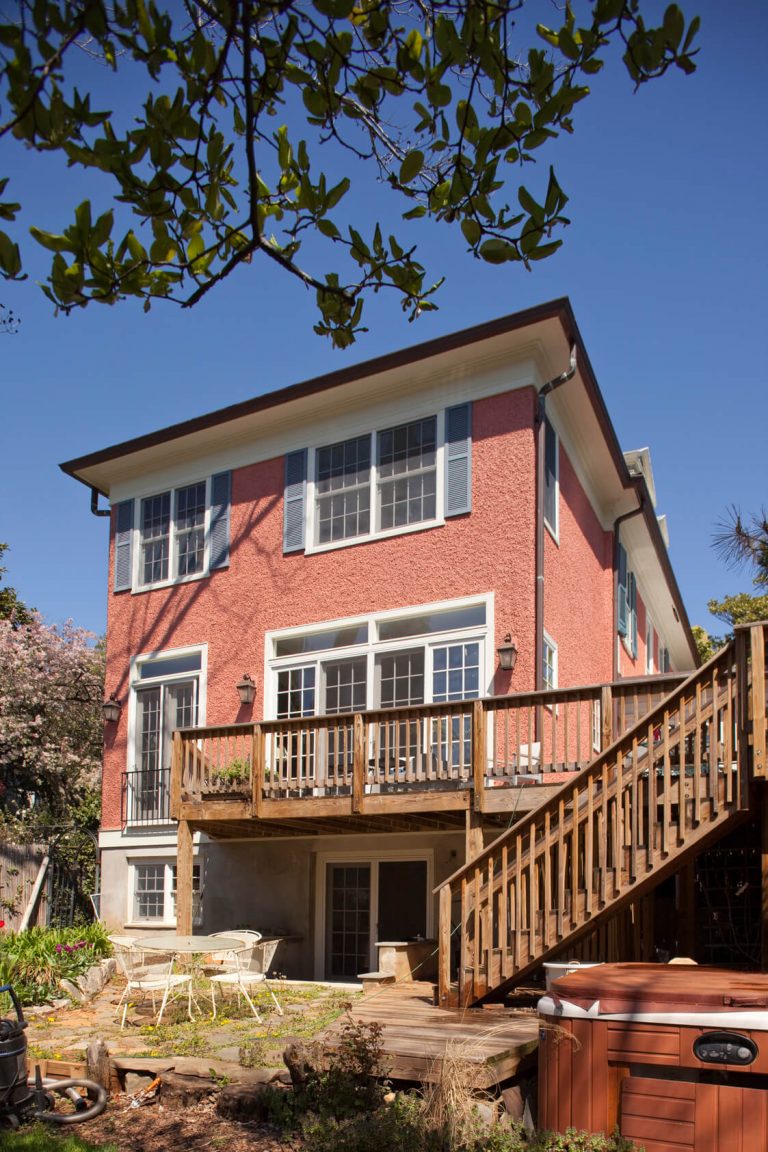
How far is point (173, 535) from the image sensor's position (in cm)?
1767

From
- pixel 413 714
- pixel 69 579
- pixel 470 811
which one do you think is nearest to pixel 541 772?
pixel 470 811

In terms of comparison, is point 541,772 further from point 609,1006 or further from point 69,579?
point 69,579

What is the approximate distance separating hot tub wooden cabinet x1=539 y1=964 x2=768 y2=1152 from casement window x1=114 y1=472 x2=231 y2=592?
444 inches

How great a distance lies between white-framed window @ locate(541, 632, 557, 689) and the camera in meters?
13.8

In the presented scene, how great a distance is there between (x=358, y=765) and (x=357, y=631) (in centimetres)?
316

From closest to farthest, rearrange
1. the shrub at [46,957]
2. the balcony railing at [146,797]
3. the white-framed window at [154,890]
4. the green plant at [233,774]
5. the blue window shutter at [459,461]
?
the shrub at [46,957], the green plant at [233,774], the blue window shutter at [459,461], the white-framed window at [154,890], the balcony railing at [146,797]

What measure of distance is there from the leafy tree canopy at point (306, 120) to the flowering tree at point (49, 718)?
17.3m

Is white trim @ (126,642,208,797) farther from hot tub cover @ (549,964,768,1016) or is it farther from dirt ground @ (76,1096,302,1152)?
hot tub cover @ (549,964,768,1016)

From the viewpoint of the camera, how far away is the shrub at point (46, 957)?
12.2m

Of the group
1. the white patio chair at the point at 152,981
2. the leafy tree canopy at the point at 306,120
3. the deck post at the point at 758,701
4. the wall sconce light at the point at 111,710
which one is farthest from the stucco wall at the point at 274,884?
→ the leafy tree canopy at the point at 306,120

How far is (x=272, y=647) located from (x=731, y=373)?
7.76 metres

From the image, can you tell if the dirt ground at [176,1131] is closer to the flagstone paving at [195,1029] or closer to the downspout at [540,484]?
the flagstone paving at [195,1029]

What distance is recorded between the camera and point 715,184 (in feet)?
23.5

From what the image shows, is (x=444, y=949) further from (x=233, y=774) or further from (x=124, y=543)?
(x=124, y=543)
